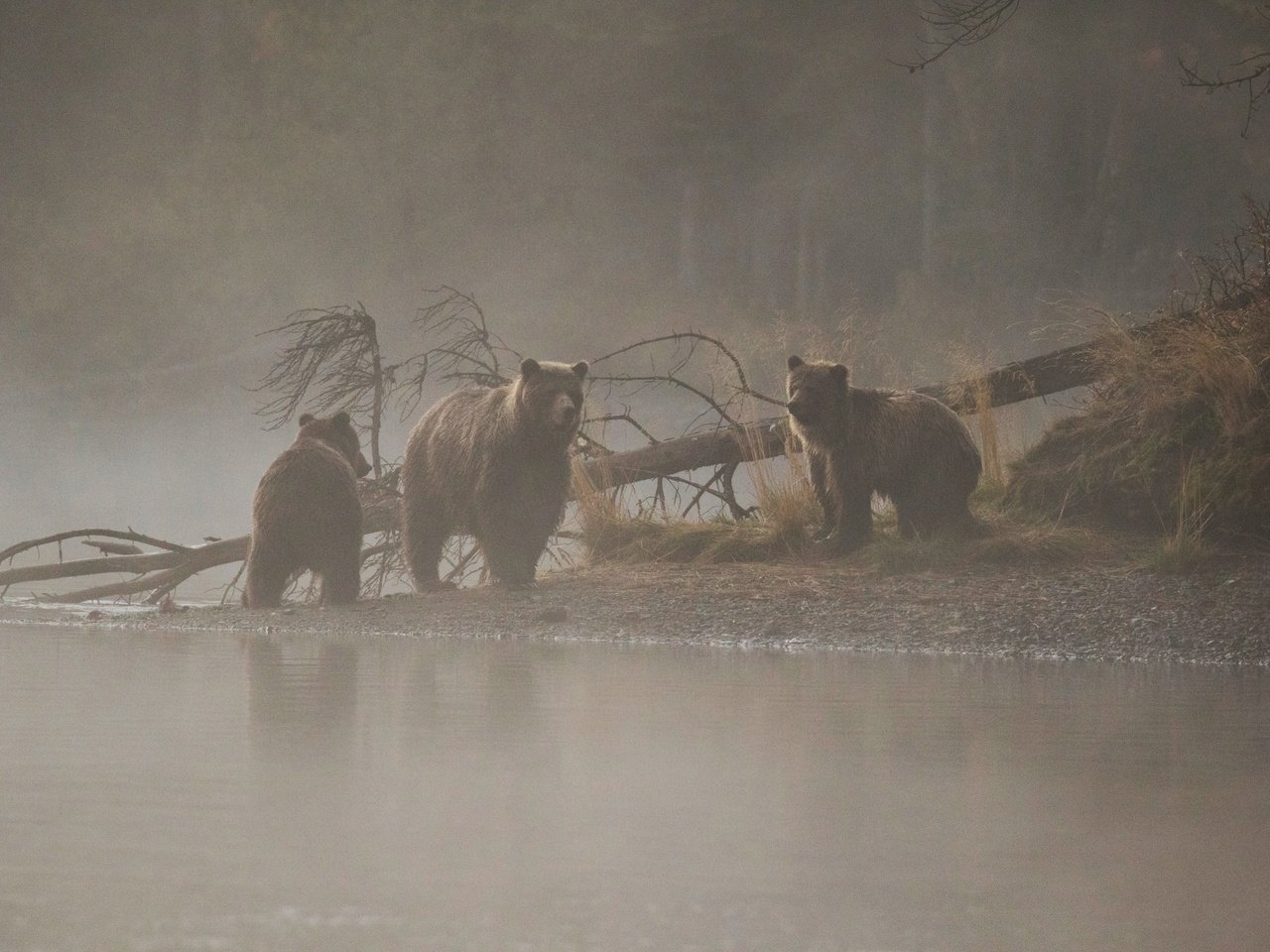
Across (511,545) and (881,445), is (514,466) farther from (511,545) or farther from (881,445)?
(881,445)

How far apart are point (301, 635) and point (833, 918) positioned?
523cm

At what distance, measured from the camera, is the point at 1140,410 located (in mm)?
8062

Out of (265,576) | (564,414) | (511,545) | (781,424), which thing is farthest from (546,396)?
(781,424)

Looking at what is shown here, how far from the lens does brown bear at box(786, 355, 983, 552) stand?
7613mm

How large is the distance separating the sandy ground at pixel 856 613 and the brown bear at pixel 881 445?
483mm

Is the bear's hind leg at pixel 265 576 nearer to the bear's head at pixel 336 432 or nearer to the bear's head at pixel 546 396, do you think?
the bear's head at pixel 336 432

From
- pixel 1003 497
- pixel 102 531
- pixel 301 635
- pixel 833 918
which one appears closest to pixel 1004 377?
pixel 1003 497

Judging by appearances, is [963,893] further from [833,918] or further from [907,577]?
[907,577]

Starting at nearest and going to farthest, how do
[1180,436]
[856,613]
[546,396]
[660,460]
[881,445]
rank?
[856,613] → [546,396] → [881,445] → [1180,436] → [660,460]

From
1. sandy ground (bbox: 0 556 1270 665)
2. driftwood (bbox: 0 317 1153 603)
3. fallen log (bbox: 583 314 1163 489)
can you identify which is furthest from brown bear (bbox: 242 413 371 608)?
fallen log (bbox: 583 314 1163 489)

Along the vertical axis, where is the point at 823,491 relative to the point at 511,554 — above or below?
above

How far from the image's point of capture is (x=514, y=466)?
7609 mm

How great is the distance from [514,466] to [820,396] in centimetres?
156

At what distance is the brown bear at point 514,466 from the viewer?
756cm
